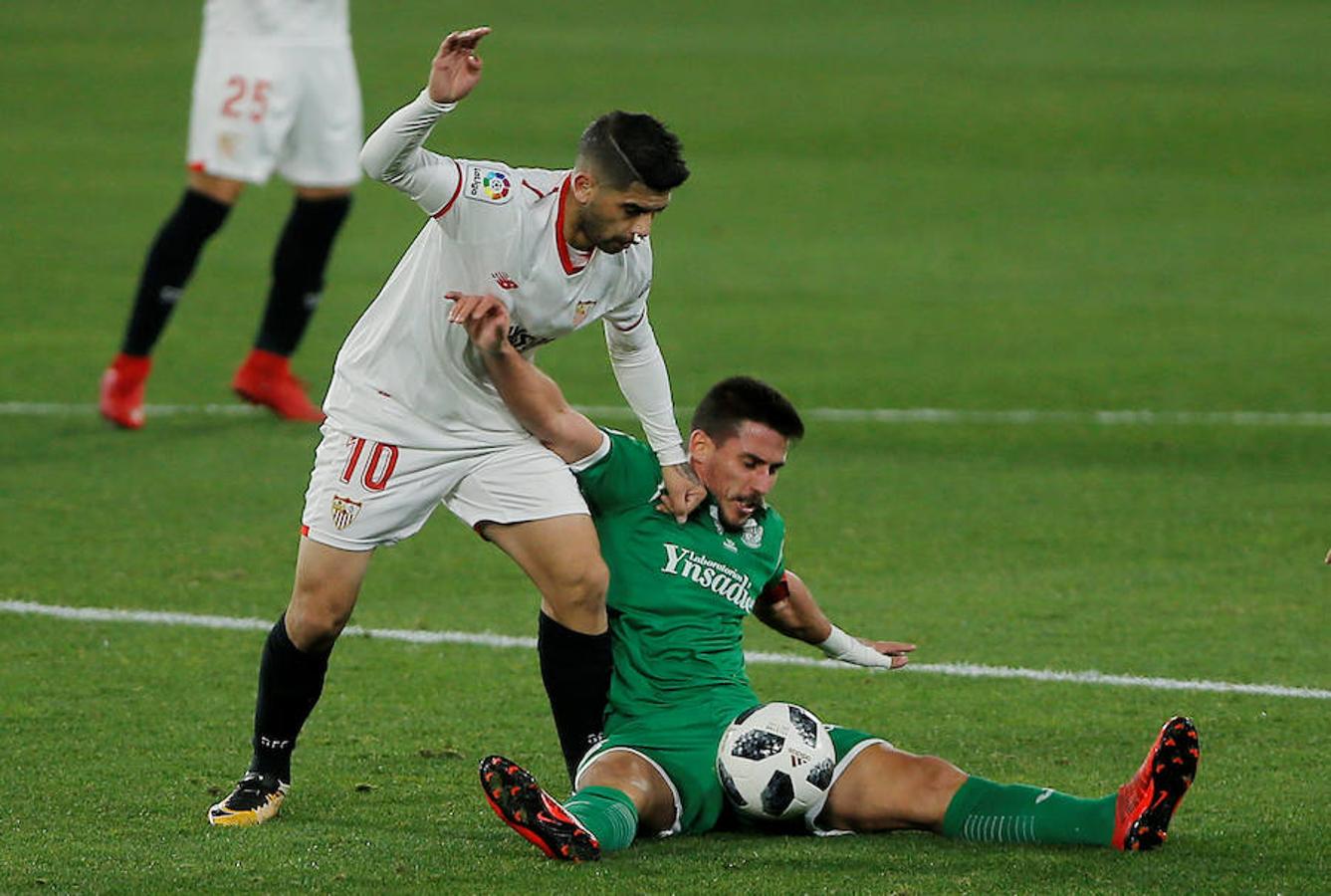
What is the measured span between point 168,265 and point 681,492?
5.53 metres

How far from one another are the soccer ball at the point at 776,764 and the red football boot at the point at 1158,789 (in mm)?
679

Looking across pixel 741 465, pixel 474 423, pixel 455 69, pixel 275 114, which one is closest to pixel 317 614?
pixel 474 423

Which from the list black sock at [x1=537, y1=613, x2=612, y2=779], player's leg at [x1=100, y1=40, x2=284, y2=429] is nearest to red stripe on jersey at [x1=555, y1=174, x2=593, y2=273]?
black sock at [x1=537, y1=613, x2=612, y2=779]

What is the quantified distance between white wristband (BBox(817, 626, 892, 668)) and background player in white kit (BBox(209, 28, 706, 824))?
544 mm

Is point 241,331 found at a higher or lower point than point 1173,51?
lower

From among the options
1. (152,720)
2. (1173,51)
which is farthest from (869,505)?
(1173,51)

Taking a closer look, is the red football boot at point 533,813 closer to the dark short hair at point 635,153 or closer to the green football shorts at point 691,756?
the green football shorts at point 691,756

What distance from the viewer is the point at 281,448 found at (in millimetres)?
10609

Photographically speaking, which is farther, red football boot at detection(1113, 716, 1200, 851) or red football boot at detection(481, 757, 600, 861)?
red football boot at detection(1113, 716, 1200, 851)

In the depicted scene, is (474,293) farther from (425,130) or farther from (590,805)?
(590,805)

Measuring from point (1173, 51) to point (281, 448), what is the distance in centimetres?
2084

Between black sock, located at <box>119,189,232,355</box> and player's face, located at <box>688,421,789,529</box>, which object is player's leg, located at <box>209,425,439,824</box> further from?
black sock, located at <box>119,189,232,355</box>

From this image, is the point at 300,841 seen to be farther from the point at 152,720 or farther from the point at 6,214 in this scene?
the point at 6,214

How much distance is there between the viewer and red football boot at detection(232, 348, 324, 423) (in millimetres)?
11000
